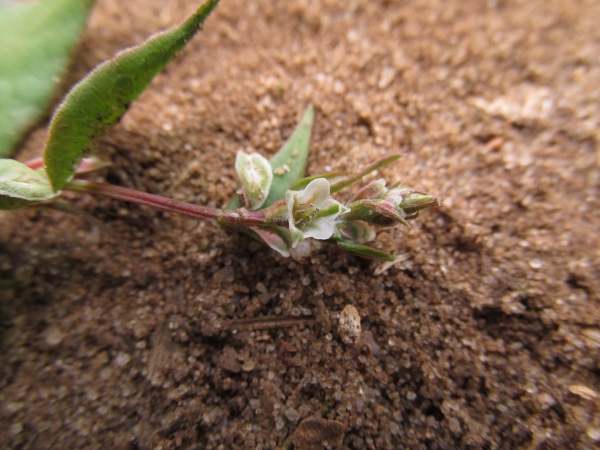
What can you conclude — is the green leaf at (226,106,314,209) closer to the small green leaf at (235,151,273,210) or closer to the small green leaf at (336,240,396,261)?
the small green leaf at (235,151,273,210)

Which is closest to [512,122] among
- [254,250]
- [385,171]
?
[385,171]

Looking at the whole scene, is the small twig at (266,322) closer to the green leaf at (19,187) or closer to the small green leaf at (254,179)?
Answer: the small green leaf at (254,179)

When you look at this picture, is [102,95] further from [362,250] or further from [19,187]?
[362,250]

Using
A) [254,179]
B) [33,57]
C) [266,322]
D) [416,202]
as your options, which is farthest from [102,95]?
[416,202]

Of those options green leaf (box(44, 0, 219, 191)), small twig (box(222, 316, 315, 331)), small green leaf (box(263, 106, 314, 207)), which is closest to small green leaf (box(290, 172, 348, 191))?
small green leaf (box(263, 106, 314, 207))

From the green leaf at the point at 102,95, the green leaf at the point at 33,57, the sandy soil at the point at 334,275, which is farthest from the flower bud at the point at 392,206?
the green leaf at the point at 33,57
